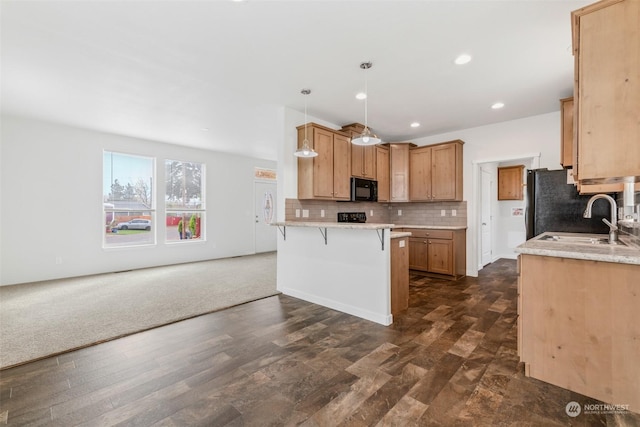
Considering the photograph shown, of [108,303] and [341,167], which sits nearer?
[108,303]

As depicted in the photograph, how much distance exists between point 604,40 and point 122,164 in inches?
274

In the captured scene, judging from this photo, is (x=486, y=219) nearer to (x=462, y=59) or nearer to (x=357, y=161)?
(x=357, y=161)

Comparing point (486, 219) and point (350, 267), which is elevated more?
point (486, 219)

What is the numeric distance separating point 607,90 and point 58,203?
704cm

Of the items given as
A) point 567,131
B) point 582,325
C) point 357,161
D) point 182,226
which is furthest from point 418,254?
point 182,226

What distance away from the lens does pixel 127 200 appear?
5.76 meters

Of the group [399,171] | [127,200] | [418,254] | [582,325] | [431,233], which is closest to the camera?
[582,325]

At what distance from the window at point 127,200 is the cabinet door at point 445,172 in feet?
19.2

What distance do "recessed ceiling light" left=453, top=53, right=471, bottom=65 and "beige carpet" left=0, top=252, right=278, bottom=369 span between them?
12.0 ft

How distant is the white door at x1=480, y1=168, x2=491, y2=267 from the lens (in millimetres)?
5977

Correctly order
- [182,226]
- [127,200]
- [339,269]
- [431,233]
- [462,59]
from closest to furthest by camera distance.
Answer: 1. [462,59]
2. [339,269]
3. [431,233]
4. [127,200]
5. [182,226]

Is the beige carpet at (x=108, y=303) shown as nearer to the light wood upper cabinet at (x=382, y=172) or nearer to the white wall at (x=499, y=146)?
the light wood upper cabinet at (x=382, y=172)

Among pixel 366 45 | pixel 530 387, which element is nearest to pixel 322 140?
pixel 366 45

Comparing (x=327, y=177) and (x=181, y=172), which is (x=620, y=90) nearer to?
(x=327, y=177)
